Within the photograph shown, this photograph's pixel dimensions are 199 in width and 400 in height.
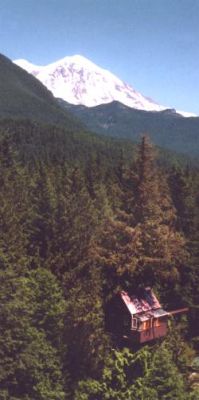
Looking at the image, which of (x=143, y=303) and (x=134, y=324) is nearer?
(x=134, y=324)

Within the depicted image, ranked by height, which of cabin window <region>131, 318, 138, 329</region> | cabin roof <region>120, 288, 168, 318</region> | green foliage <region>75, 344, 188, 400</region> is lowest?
green foliage <region>75, 344, 188, 400</region>

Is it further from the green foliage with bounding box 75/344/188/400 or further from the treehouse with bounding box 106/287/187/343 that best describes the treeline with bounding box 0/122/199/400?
the treehouse with bounding box 106/287/187/343

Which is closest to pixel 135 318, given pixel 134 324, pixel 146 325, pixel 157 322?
pixel 134 324

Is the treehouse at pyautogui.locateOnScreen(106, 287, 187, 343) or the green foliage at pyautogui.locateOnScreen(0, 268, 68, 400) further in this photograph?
the treehouse at pyautogui.locateOnScreen(106, 287, 187, 343)

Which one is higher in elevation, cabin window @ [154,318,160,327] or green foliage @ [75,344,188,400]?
cabin window @ [154,318,160,327]

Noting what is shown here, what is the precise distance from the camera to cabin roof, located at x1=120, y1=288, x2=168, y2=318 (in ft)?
135

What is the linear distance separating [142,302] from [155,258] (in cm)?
423

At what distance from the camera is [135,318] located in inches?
1630

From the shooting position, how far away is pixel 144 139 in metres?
42.8

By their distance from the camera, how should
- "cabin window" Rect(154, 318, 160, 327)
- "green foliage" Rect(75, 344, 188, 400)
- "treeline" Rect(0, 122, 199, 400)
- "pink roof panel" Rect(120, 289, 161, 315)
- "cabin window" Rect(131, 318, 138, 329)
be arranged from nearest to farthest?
"green foliage" Rect(75, 344, 188, 400), "treeline" Rect(0, 122, 199, 400), "cabin window" Rect(131, 318, 138, 329), "pink roof panel" Rect(120, 289, 161, 315), "cabin window" Rect(154, 318, 160, 327)

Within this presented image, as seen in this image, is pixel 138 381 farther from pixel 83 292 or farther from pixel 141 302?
pixel 141 302

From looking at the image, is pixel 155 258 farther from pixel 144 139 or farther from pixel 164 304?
pixel 164 304

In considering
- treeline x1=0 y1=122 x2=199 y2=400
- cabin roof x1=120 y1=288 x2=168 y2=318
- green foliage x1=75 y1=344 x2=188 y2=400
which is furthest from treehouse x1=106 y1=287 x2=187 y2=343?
green foliage x1=75 y1=344 x2=188 y2=400

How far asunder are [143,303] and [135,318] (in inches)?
60.4
